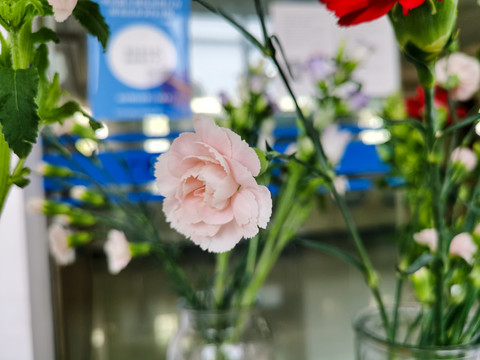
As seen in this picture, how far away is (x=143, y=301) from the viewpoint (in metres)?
0.78

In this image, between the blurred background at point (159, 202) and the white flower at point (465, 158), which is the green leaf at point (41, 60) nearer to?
the blurred background at point (159, 202)

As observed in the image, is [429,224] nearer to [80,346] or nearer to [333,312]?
[333,312]

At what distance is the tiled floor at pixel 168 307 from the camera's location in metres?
0.62

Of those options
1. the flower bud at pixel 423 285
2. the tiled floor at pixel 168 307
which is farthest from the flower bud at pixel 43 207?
the flower bud at pixel 423 285

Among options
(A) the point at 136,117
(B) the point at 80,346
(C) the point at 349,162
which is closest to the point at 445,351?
(B) the point at 80,346

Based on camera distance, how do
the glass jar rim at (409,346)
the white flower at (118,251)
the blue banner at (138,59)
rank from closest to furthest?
the glass jar rim at (409,346) → the white flower at (118,251) → the blue banner at (138,59)

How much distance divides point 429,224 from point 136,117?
68 cm

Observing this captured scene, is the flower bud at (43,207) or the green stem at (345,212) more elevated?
the flower bud at (43,207)

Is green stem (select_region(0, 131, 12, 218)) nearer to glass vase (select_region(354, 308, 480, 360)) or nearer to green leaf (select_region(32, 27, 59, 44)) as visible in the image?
green leaf (select_region(32, 27, 59, 44))

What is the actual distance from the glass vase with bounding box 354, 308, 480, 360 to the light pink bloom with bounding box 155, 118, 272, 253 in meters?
0.21

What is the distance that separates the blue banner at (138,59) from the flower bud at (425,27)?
0.73 meters

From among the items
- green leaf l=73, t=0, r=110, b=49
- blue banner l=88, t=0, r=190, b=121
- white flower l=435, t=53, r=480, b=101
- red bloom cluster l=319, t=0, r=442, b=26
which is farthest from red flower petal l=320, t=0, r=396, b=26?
blue banner l=88, t=0, r=190, b=121

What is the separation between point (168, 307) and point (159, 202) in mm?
210

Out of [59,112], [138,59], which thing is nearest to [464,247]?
[59,112]
